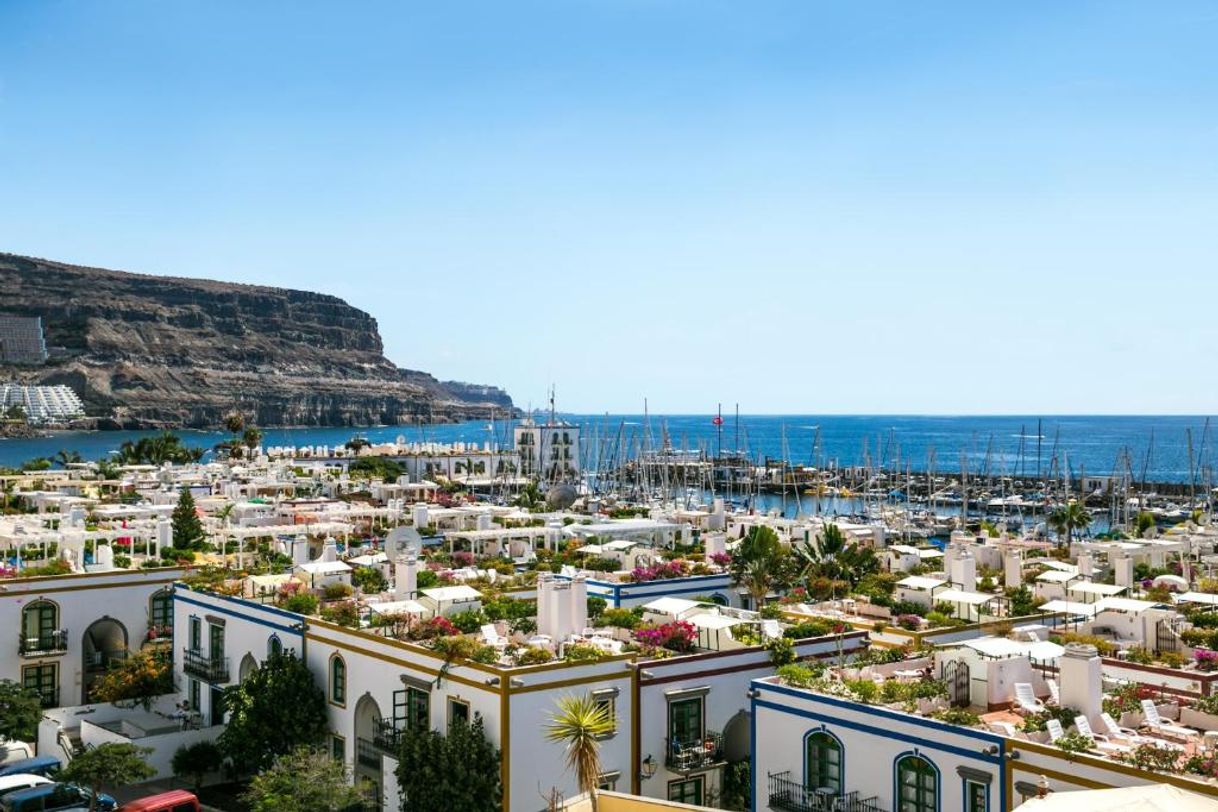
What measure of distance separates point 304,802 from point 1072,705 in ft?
51.7

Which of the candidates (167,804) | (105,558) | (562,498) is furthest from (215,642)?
(562,498)

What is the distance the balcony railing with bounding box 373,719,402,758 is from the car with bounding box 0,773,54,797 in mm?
9307

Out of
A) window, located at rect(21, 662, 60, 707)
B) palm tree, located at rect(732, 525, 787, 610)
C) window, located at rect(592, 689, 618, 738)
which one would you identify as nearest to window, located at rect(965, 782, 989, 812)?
window, located at rect(592, 689, 618, 738)

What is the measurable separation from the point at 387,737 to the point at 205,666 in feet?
34.8

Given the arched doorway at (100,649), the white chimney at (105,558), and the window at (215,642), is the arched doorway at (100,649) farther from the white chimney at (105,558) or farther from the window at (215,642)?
the window at (215,642)

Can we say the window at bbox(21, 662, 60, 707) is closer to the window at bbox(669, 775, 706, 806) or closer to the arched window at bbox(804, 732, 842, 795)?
the window at bbox(669, 775, 706, 806)

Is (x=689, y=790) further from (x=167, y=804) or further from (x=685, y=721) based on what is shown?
(x=167, y=804)

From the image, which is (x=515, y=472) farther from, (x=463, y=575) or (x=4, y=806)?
(x=4, y=806)

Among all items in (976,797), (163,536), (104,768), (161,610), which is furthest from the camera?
(163,536)

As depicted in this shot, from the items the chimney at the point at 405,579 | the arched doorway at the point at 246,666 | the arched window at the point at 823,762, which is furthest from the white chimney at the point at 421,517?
the arched window at the point at 823,762

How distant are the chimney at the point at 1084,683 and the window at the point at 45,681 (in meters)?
31.0

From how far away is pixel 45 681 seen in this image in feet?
124

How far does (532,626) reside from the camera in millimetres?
29734

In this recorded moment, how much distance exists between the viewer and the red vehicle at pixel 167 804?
28250mm
